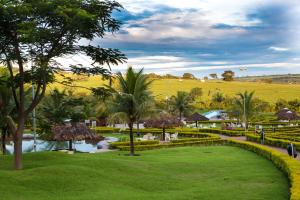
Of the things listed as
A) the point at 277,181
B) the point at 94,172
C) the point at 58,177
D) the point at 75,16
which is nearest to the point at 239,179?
the point at 277,181


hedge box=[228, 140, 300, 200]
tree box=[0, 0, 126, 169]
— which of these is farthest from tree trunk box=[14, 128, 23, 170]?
hedge box=[228, 140, 300, 200]

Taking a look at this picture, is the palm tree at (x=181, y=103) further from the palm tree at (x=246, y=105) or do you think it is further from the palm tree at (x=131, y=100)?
the palm tree at (x=131, y=100)

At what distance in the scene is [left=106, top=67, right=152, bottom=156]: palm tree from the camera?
30391mm

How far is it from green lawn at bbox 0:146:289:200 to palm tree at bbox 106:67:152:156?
349 inches

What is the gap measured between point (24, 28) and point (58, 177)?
569 centimetres

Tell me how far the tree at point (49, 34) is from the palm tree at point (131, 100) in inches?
381

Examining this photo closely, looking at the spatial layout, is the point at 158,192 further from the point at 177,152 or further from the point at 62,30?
the point at 177,152

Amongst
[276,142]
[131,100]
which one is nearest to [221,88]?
[276,142]

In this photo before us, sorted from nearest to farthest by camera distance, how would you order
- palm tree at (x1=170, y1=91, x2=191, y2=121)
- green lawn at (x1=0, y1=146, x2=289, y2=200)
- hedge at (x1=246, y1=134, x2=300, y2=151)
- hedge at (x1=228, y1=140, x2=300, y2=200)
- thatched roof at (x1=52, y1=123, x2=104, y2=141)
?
hedge at (x1=228, y1=140, x2=300, y2=200), green lawn at (x1=0, y1=146, x2=289, y2=200), hedge at (x1=246, y1=134, x2=300, y2=151), thatched roof at (x1=52, y1=123, x2=104, y2=141), palm tree at (x1=170, y1=91, x2=191, y2=121)

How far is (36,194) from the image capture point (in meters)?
14.8

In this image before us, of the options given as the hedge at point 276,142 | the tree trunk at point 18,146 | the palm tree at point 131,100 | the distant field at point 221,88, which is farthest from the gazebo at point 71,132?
the distant field at point 221,88

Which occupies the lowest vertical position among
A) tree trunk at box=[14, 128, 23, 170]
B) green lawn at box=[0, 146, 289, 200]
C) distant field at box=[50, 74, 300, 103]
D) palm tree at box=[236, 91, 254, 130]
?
green lawn at box=[0, 146, 289, 200]

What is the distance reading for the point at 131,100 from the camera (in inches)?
1191

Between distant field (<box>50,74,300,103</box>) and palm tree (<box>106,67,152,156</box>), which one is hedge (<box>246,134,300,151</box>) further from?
distant field (<box>50,74,300,103</box>)
